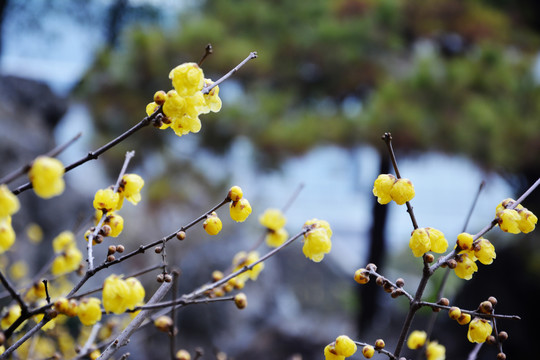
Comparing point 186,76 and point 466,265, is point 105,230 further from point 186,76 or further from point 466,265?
point 466,265

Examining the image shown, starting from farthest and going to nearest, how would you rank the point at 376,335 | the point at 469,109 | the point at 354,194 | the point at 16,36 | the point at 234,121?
the point at 354,194 → the point at 16,36 → the point at 376,335 → the point at 234,121 → the point at 469,109

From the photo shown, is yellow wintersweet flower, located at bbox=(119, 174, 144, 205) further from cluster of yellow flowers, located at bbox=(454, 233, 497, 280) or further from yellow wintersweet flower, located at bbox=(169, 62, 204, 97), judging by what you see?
cluster of yellow flowers, located at bbox=(454, 233, 497, 280)

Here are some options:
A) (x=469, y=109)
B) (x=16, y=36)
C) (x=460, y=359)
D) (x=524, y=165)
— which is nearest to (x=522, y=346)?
(x=460, y=359)

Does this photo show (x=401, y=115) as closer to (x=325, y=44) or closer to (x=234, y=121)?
(x=325, y=44)

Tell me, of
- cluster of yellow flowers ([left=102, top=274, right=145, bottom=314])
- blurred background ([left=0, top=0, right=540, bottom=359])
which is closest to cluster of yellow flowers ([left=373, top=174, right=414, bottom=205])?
cluster of yellow flowers ([left=102, top=274, right=145, bottom=314])

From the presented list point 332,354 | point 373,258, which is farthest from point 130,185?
point 373,258

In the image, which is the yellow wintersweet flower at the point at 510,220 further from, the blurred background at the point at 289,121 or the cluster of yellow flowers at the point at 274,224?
the blurred background at the point at 289,121

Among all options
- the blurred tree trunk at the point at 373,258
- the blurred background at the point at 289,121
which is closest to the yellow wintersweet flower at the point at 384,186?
the blurred background at the point at 289,121
